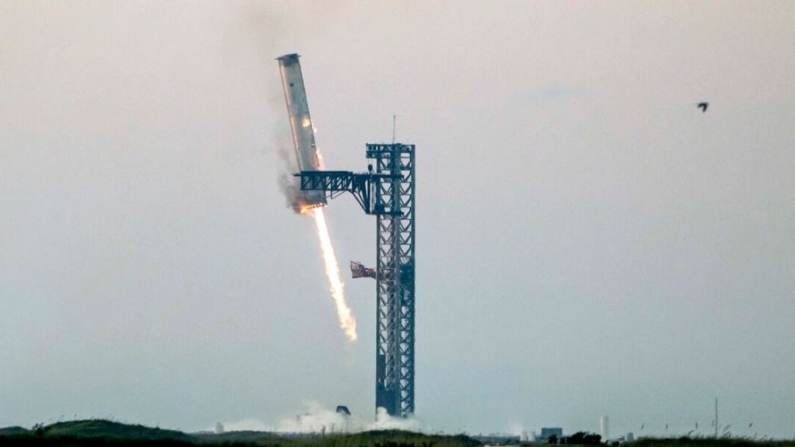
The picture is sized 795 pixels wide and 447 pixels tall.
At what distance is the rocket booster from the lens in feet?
529

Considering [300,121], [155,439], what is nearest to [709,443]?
[155,439]

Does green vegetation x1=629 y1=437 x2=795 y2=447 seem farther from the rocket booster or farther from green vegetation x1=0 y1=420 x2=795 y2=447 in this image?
the rocket booster

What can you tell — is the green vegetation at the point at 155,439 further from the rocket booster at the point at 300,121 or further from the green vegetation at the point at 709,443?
the rocket booster at the point at 300,121

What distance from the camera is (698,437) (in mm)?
107000

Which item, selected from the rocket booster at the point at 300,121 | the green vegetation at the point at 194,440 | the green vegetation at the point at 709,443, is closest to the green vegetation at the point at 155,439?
the green vegetation at the point at 194,440

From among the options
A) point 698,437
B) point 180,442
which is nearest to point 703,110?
point 698,437

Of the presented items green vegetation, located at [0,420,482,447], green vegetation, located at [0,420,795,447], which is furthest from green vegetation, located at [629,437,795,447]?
green vegetation, located at [0,420,482,447]

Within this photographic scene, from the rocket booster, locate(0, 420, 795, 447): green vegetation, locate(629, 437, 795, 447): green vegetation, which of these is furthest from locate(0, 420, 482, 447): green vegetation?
the rocket booster

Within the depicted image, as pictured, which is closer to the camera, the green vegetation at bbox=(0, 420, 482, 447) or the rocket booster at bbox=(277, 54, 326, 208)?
the green vegetation at bbox=(0, 420, 482, 447)

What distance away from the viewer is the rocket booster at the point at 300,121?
529ft

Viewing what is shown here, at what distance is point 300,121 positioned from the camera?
16362 cm

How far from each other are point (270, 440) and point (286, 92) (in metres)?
51.8

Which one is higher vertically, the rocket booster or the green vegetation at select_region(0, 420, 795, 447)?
the rocket booster

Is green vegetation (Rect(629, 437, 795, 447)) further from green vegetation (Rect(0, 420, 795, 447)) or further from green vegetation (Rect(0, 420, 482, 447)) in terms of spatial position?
green vegetation (Rect(0, 420, 482, 447))
